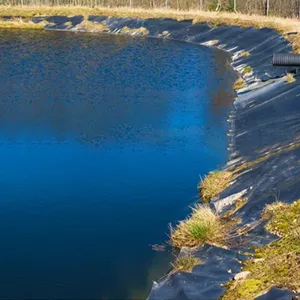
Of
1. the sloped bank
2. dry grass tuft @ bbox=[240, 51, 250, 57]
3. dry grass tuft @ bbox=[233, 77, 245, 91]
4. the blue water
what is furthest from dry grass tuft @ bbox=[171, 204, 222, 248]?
dry grass tuft @ bbox=[240, 51, 250, 57]

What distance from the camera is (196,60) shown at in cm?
4328

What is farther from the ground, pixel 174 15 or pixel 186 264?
pixel 174 15

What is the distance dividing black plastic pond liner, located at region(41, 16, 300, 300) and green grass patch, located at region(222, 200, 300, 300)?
238 mm

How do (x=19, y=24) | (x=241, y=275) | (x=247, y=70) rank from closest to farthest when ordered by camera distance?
(x=241, y=275) → (x=247, y=70) → (x=19, y=24)

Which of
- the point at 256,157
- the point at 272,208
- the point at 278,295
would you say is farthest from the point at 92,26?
the point at 278,295

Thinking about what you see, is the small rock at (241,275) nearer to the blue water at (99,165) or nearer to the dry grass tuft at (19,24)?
the blue water at (99,165)

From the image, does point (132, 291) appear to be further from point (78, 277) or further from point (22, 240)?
point (22, 240)

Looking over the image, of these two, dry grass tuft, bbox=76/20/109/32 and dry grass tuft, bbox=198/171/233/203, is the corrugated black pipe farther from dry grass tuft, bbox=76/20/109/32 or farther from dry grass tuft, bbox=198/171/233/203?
dry grass tuft, bbox=76/20/109/32

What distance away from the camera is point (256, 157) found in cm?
1936

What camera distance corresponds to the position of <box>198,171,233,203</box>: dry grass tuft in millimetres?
17328

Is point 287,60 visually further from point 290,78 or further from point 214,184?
point 214,184

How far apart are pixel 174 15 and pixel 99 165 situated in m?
43.4

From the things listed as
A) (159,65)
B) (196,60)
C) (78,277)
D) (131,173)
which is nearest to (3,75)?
(159,65)

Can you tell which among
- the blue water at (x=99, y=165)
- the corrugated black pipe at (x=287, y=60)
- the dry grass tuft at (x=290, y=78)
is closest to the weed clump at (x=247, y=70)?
the blue water at (x=99, y=165)
